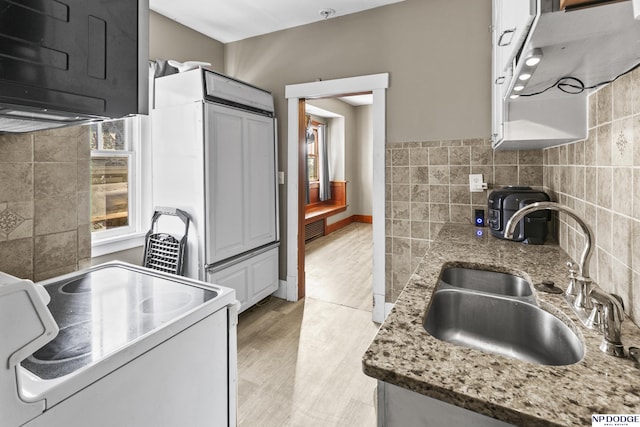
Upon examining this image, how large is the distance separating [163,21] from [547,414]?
11.3ft

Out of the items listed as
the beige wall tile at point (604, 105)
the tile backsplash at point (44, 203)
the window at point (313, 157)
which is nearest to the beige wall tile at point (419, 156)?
the beige wall tile at point (604, 105)

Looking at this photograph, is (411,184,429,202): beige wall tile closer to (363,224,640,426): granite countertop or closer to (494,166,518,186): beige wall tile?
(494,166,518,186): beige wall tile

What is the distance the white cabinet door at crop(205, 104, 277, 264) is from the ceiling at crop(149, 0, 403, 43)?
88 centimetres

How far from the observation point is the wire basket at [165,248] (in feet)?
7.72

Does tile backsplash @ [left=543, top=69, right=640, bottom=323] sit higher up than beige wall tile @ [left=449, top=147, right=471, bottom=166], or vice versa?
beige wall tile @ [left=449, top=147, right=471, bottom=166]

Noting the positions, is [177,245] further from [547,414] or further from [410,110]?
[547,414]

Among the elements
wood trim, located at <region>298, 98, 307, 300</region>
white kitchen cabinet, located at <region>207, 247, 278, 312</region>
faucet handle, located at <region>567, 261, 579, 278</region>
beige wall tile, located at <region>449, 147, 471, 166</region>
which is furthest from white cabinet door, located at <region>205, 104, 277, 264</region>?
faucet handle, located at <region>567, 261, 579, 278</region>

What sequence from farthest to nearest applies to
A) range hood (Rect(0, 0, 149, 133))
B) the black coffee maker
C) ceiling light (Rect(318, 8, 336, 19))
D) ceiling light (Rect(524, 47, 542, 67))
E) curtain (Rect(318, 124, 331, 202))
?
curtain (Rect(318, 124, 331, 202)) → ceiling light (Rect(318, 8, 336, 19)) → the black coffee maker → ceiling light (Rect(524, 47, 542, 67)) → range hood (Rect(0, 0, 149, 133))

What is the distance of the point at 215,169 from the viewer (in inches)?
95.0

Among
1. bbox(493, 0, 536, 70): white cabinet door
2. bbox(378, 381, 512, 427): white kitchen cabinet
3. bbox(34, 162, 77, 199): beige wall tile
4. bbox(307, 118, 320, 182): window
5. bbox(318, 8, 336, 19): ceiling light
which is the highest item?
bbox(318, 8, 336, 19): ceiling light

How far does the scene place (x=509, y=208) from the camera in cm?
189

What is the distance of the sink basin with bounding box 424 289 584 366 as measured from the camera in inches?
40.9

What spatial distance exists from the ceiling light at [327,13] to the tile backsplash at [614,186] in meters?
2.16

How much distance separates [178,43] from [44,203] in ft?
7.00
